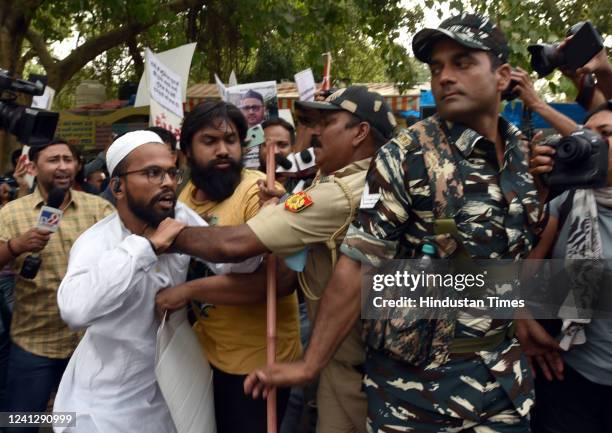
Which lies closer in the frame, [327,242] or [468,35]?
[468,35]

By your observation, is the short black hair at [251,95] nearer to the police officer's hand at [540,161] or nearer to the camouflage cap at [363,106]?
the camouflage cap at [363,106]

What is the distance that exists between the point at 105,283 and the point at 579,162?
157 centimetres

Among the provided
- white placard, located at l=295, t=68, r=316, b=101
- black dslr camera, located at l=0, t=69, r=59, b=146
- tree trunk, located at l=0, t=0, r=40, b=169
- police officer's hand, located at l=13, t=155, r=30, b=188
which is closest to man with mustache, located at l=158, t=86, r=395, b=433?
black dslr camera, located at l=0, t=69, r=59, b=146

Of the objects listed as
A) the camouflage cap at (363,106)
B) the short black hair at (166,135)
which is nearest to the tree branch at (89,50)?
the short black hair at (166,135)

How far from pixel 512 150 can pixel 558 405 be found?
135cm

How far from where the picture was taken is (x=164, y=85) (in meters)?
4.48

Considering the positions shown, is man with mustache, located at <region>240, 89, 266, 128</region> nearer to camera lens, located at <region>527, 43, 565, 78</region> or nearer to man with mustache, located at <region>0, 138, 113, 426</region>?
man with mustache, located at <region>0, 138, 113, 426</region>

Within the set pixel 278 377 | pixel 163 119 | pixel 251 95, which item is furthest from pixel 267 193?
pixel 163 119

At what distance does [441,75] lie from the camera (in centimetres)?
204

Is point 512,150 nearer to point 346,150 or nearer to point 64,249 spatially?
point 346,150

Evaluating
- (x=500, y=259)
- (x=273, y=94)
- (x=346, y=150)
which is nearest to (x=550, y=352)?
(x=500, y=259)

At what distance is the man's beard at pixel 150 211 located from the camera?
245 centimetres

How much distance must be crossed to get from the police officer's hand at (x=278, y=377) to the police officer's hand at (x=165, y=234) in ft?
1.79

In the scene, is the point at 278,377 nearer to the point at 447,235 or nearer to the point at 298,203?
the point at 298,203
